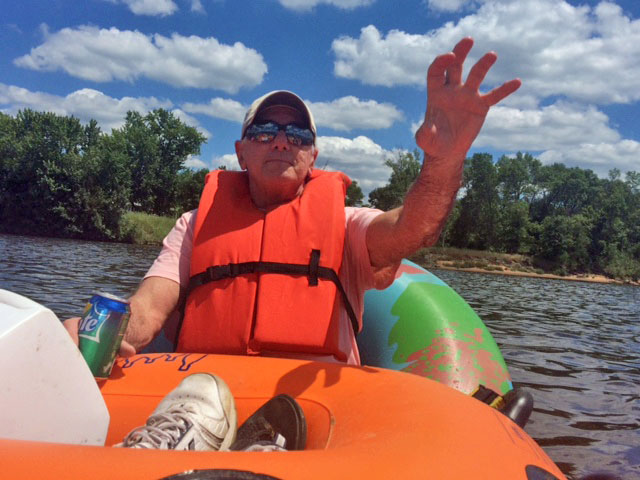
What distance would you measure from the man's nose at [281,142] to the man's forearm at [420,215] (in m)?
0.52

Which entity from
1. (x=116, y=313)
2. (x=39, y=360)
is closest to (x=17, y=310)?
(x=39, y=360)

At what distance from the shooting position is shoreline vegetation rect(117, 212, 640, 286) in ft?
89.2

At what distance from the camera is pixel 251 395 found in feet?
4.93

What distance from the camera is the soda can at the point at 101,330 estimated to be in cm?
146

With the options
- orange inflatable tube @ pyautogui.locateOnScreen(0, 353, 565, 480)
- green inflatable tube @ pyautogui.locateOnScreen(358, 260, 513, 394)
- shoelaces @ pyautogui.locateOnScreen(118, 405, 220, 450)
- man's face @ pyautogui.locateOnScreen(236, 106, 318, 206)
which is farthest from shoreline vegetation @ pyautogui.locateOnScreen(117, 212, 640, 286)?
shoelaces @ pyautogui.locateOnScreen(118, 405, 220, 450)

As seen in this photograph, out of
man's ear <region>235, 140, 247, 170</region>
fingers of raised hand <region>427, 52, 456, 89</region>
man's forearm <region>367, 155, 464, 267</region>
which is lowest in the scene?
man's forearm <region>367, 155, 464, 267</region>

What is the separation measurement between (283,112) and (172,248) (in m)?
0.73

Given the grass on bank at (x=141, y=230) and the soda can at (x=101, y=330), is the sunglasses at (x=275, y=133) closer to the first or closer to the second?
the soda can at (x=101, y=330)

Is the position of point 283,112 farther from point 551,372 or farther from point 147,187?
point 147,187

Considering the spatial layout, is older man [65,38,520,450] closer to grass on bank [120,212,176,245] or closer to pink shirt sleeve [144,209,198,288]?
pink shirt sleeve [144,209,198,288]

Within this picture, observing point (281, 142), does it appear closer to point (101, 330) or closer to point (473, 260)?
point (101, 330)

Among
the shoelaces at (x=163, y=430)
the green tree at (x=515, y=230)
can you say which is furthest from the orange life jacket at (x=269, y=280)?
the green tree at (x=515, y=230)

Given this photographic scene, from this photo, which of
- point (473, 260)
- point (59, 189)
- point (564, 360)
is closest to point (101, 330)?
point (564, 360)

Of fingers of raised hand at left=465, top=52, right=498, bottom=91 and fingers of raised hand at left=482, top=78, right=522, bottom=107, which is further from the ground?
fingers of raised hand at left=465, top=52, right=498, bottom=91
